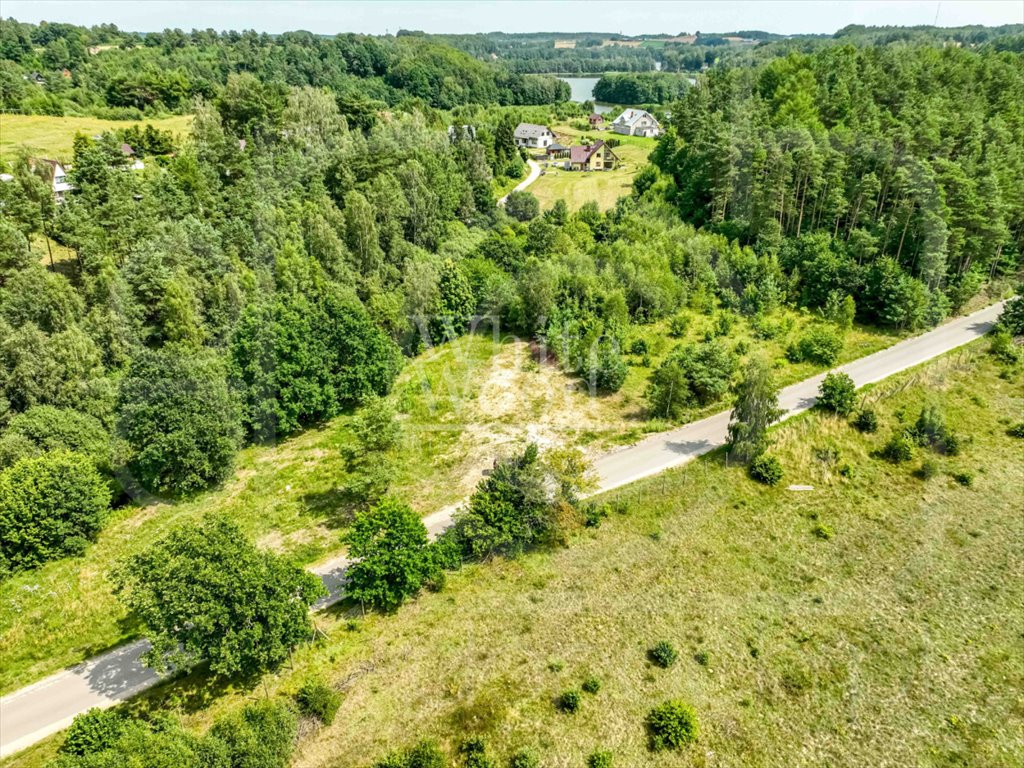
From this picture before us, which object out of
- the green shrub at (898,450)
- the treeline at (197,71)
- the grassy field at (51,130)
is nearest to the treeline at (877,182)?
the green shrub at (898,450)

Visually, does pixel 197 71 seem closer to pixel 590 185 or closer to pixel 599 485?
pixel 590 185

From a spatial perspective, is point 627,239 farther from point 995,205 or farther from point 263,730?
point 263,730

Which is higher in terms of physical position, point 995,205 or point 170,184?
point 170,184

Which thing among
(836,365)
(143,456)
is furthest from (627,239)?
(143,456)

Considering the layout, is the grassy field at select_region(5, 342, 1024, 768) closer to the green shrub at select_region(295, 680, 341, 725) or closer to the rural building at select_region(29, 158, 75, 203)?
the green shrub at select_region(295, 680, 341, 725)

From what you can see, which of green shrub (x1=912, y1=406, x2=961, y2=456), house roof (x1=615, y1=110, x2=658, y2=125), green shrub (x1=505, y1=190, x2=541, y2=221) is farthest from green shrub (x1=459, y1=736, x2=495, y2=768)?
house roof (x1=615, y1=110, x2=658, y2=125)
